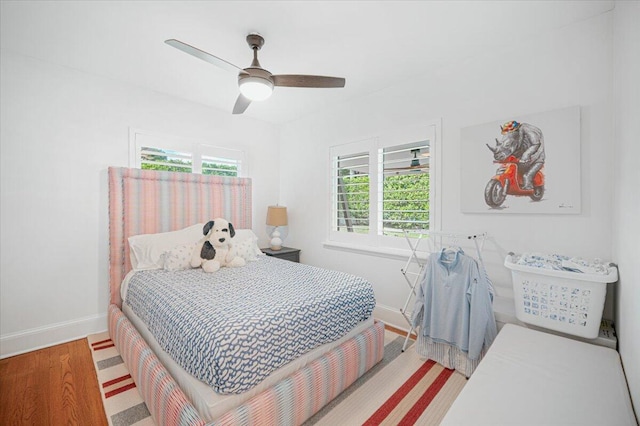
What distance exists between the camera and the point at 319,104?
3.58 m

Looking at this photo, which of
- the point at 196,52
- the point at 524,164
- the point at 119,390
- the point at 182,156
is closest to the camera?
the point at 196,52

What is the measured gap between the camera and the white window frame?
2654mm

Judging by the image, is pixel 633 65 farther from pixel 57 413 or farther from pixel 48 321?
pixel 48 321

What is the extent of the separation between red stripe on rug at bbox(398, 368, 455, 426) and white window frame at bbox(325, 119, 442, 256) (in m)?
1.13

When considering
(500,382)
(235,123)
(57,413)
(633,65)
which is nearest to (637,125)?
(633,65)

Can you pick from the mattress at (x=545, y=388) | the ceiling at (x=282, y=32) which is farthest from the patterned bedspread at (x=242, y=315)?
the ceiling at (x=282, y=32)

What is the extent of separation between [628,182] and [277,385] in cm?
205

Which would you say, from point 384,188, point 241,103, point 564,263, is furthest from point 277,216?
point 564,263

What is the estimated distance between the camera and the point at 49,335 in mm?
2549

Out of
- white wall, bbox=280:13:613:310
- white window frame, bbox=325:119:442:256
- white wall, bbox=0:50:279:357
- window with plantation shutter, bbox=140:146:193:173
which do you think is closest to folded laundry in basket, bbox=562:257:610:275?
white wall, bbox=280:13:613:310

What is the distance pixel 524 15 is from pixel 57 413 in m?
4.05

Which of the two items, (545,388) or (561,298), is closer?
(545,388)

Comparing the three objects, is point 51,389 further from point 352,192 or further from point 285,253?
point 352,192

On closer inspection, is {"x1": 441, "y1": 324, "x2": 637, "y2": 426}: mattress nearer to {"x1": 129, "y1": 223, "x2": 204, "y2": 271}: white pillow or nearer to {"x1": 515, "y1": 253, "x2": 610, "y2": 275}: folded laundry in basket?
{"x1": 515, "y1": 253, "x2": 610, "y2": 275}: folded laundry in basket
